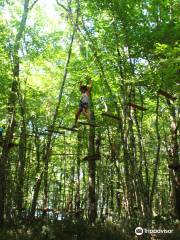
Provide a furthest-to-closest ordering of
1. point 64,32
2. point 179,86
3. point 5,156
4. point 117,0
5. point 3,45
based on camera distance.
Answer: point 64,32, point 3,45, point 5,156, point 117,0, point 179,86

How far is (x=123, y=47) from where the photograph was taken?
11.6m

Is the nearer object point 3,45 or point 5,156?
point 5,156

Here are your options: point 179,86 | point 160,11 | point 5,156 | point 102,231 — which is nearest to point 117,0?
point 160,11

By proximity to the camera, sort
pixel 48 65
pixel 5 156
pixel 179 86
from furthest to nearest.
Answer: pixel 48 65 < pixel 5 156 < pixel 179 86

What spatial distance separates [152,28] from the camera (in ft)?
34.7

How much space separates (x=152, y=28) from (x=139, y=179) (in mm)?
5174

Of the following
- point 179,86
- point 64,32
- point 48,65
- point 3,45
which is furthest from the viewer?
point 48,65

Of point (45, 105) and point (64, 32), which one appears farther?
point (45, 105)

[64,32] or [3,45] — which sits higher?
[64,32]

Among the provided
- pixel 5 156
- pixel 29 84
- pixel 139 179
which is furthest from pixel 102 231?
pixel 29 84

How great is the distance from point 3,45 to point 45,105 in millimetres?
6635

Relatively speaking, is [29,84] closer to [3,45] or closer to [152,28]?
[3,45]

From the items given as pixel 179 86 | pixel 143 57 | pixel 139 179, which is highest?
pixel 143 57

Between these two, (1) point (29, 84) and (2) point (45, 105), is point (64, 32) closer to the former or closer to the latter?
(1) point (29, 84)
